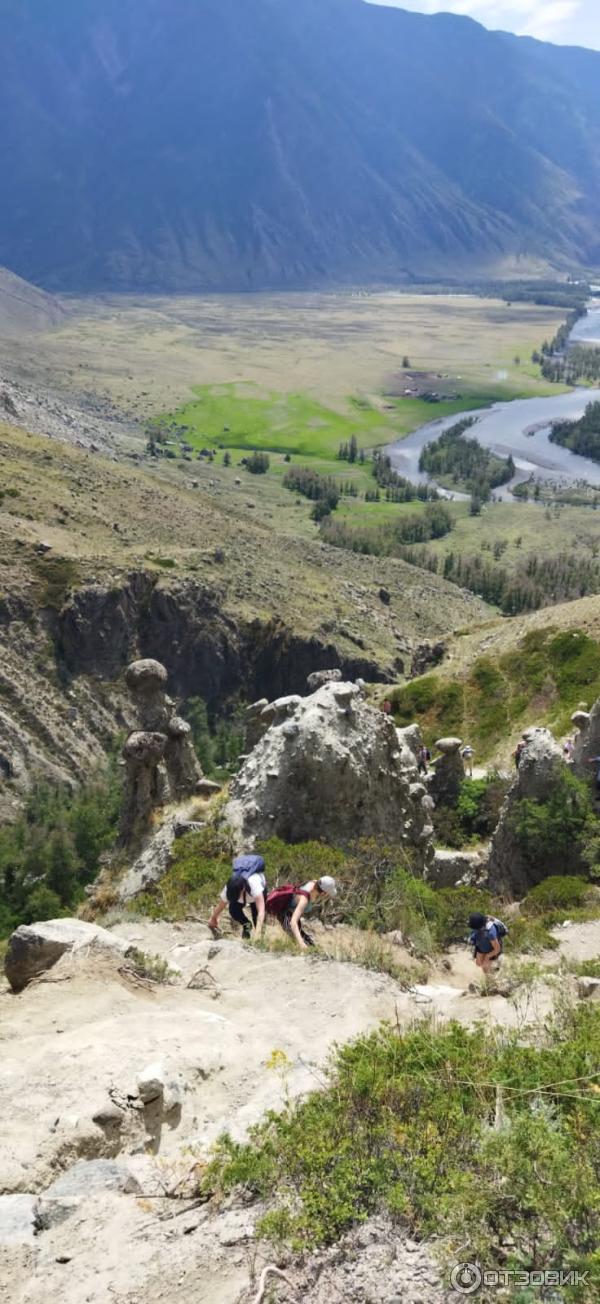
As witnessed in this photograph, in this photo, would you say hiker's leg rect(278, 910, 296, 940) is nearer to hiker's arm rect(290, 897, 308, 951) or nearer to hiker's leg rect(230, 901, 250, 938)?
hiker's arm rect(290, 897, 308, 951)

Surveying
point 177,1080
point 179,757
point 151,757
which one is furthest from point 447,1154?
point 179,757

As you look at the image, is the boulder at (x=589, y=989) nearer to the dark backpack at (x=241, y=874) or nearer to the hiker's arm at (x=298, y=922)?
the hiker's arm at (x=298, y=922)

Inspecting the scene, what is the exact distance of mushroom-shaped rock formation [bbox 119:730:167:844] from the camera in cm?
2920

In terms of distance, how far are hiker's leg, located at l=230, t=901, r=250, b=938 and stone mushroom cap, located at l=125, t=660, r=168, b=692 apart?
1683cm

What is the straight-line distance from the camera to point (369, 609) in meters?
104

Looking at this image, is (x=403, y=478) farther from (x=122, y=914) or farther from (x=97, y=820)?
(x=122, y=914)

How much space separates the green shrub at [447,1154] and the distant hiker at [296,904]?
5.42m

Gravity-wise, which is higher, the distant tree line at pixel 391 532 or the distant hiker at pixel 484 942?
the distant hiker at pixel 484 942

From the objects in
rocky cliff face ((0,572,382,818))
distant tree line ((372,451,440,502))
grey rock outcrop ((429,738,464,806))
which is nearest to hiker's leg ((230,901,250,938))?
grey rock outcrop ((429,738,464,806))

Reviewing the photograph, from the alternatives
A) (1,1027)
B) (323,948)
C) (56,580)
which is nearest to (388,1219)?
(1,1027)

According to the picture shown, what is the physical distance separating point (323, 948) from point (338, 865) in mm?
4005

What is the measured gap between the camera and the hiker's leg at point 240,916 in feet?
52.4

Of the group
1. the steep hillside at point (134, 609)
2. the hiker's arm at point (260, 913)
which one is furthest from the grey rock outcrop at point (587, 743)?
the steep hillside at point (134, 609)

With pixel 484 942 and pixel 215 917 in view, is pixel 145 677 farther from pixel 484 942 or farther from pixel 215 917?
pixel 484 942
